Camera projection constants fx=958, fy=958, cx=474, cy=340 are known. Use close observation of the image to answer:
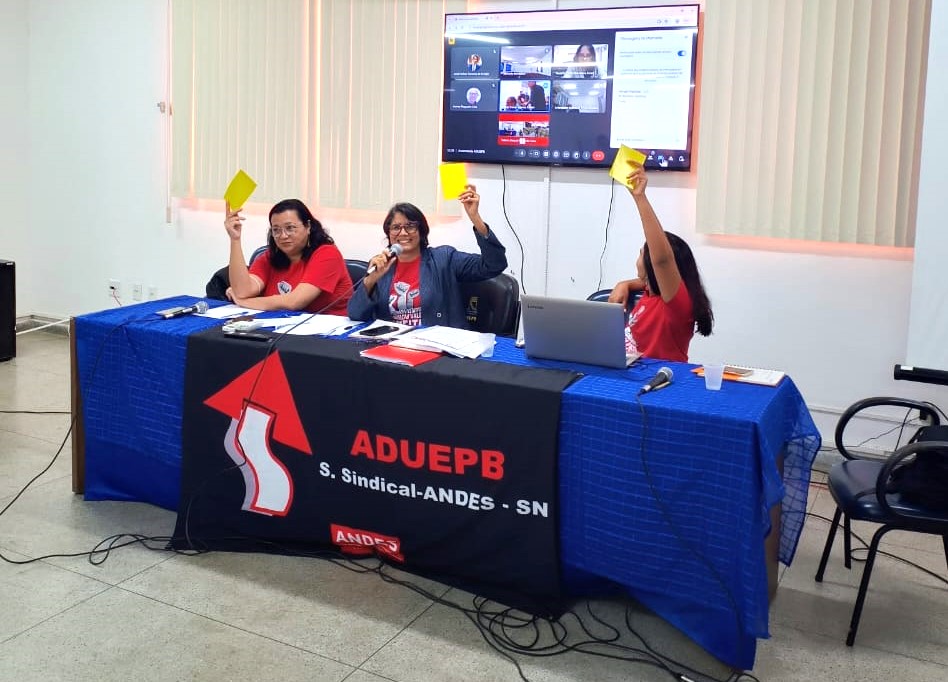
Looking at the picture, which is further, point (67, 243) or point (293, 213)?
point (67, 243)

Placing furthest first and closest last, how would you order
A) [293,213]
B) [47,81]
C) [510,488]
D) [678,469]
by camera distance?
[47,81] → [293,213] → [510,488] → [678,469]

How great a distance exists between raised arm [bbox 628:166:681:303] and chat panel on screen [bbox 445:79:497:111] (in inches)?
63.6

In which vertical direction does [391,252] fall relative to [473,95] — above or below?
below

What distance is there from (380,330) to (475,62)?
6.26 feet

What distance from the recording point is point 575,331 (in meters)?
2.70

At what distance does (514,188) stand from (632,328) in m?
1.54

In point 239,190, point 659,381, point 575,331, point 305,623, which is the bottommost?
point 305,623

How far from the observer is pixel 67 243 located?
243 inches

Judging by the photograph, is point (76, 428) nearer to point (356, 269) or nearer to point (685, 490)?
point (356, 269)

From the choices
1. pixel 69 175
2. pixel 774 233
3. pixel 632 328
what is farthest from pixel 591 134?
pixel 69 175

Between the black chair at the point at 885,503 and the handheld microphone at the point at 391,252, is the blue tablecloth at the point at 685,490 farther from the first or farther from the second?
the handheld microphone at the point at 391,252

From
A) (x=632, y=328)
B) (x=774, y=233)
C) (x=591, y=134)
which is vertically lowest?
(x=632, y=328)

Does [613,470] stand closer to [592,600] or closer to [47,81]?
[592,600]

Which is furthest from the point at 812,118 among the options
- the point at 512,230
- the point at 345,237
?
the point at 345,237
